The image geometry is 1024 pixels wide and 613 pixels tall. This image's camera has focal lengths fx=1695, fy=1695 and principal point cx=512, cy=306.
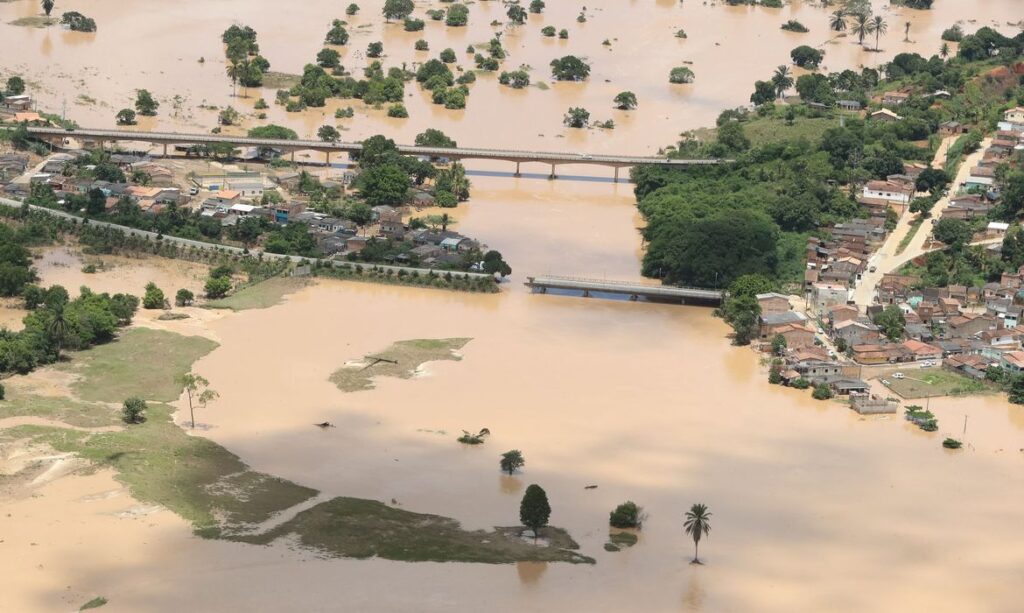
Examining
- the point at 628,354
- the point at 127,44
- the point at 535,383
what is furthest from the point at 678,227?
the point at 127,44

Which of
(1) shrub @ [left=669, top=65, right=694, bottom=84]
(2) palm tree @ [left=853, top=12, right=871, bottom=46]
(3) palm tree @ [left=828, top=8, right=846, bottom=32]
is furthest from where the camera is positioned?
(3) palm tree @ [left=828, top=8, right=846, bottom=32]

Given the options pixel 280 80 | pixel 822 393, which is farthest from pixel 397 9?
pixel 822 393

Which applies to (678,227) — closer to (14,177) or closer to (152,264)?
(152,264)

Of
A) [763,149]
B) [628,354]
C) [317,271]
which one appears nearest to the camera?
[628,354]

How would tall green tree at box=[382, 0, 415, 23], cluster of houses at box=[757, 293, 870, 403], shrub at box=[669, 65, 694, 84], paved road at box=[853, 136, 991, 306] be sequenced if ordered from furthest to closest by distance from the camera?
tall green tree at box=[382, 0, 415, 23] < shrub at box=[669, 65, 694, 84] < paved road at box=[853, 136, 991, 306] < cluster of houses at box=[757, 293, 870, 403]

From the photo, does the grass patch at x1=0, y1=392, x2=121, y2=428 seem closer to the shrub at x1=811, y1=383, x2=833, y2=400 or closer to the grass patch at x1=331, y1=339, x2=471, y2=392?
the grass patch at x1=331, y1=339, x2=471, y2=392

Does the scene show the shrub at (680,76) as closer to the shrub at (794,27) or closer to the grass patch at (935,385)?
the shrub at (794,27)

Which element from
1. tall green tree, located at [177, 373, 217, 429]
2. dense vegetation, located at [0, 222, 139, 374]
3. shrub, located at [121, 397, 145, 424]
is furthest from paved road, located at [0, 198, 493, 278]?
shrub, located at [121, 397, 145, 424]
